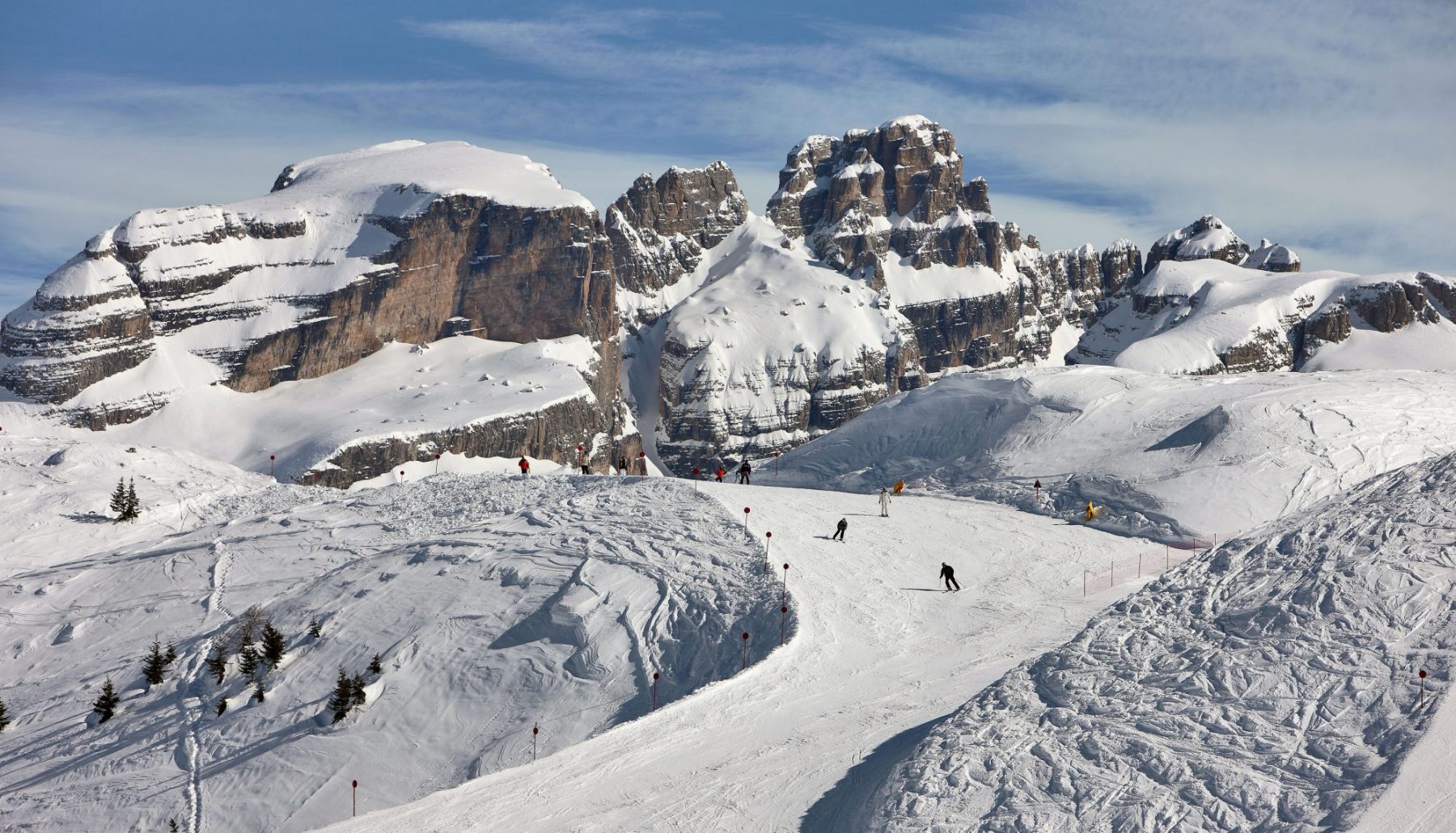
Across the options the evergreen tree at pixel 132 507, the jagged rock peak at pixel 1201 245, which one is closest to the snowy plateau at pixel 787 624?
the evergreen tree at pixel 132 507

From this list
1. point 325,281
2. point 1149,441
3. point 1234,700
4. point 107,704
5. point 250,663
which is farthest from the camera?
point 325,281

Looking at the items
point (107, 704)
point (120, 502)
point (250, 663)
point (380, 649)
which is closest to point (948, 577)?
point (380, 649)

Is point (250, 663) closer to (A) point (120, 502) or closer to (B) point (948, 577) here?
(B) point (948, 577)

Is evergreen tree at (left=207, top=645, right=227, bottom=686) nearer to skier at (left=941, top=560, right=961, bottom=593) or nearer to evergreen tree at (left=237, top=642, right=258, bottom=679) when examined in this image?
evergreen tree at (left=237, top=642, right=258, bottom=679)

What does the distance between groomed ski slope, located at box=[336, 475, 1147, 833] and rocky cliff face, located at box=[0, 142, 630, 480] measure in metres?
93.1

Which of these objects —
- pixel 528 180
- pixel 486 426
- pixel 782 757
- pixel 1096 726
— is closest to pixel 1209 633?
pixel 1096 726

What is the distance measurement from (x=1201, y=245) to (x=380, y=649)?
543ft

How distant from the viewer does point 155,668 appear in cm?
3778

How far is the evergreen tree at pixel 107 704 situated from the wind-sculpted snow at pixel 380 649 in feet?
1.29

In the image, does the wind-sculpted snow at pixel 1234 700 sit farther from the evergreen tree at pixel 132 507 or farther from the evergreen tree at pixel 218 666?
the evergreen tree at pixel 132 507

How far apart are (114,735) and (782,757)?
72.1 ft

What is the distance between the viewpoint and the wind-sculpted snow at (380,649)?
30.6m

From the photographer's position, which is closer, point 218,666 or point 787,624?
point 787,624

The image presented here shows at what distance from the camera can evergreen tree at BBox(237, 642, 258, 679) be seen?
36.0 metres
